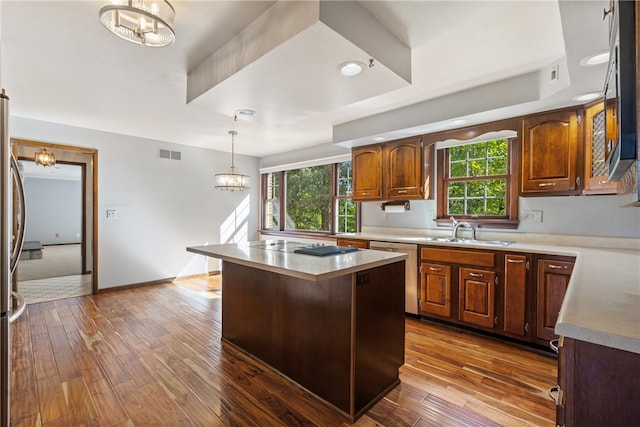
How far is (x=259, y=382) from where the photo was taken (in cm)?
212

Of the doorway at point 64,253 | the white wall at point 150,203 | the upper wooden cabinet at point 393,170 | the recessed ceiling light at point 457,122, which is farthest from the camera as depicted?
the white wall at point 150,203

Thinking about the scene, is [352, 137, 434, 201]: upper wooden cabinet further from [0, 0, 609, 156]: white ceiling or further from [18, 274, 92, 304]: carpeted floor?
[18, 274, 92, 304]: carpeted floor

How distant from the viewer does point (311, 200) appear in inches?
213

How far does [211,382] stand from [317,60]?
7.59ft

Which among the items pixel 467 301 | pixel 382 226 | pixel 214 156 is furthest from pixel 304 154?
pixel 467 301

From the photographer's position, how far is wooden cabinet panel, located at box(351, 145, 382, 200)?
3930 mm

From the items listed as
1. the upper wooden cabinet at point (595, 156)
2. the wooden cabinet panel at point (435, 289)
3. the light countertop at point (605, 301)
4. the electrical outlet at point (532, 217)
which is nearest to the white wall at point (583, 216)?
the electrical outlet at point (532, 217)

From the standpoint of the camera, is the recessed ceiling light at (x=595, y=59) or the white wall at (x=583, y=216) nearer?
the recessed ceiling light at (x=595, y=59)

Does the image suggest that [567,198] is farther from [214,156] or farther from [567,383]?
[214,156]

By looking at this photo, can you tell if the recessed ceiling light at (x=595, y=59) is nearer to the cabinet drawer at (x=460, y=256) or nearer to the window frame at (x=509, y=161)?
the window frame at (x=509, y=161)

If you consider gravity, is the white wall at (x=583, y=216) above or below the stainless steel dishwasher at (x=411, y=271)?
above

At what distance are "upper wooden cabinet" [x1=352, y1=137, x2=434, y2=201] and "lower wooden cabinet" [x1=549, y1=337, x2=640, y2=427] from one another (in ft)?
9.44

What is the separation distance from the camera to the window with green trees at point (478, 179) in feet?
10.8

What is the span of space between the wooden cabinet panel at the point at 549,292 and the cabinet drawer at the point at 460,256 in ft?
1.29
